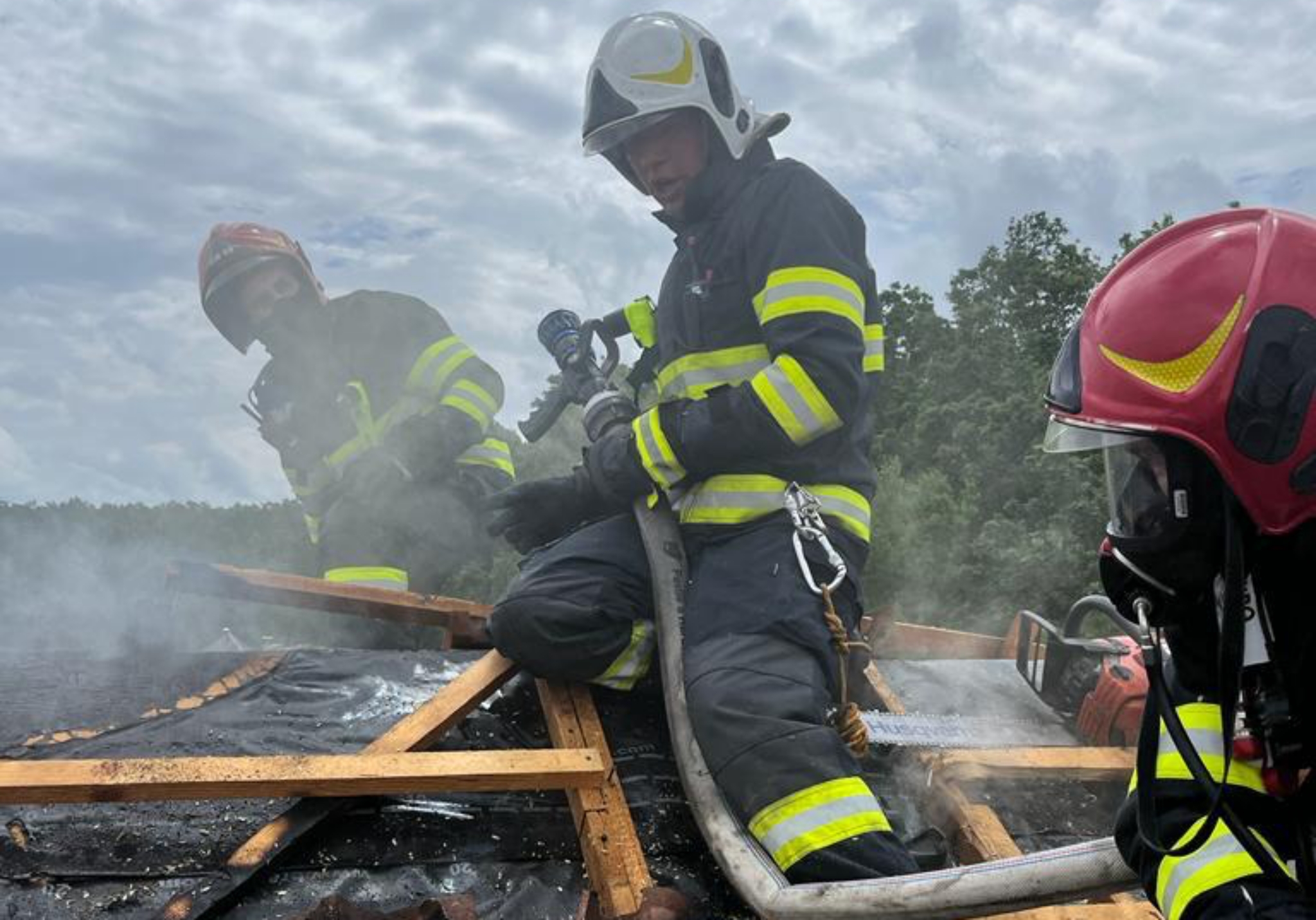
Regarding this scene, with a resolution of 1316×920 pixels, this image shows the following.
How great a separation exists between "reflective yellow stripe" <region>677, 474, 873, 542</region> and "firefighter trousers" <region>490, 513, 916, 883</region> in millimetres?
39

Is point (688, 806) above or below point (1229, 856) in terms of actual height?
below

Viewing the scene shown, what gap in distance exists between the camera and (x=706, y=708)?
2.44 m

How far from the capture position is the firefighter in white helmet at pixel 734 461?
7.82ft

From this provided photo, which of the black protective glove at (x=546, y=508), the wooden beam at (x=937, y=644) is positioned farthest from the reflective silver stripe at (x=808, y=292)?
the wooden beam at (x=937, y=644)

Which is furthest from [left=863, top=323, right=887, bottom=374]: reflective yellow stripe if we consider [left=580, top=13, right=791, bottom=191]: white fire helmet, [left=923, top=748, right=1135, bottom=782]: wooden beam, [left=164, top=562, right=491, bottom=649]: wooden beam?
[left=164, top=562, right=491, bottom=649]: wooden beam

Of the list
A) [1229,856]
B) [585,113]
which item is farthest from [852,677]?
[585,113]

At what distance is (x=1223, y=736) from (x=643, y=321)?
238cm

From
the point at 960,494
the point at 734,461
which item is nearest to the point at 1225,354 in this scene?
the point at 734,461

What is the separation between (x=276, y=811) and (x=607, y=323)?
189 cm

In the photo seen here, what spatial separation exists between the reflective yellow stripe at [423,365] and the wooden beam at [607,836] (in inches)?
103

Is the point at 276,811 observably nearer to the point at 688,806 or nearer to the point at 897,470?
the point at 688,806

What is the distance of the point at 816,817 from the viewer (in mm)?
2203

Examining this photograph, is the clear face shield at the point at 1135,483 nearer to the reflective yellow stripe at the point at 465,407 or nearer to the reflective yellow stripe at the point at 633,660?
the reflective yellow stripe at the point at 633,660

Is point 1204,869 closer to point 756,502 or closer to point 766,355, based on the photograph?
point 756,502
